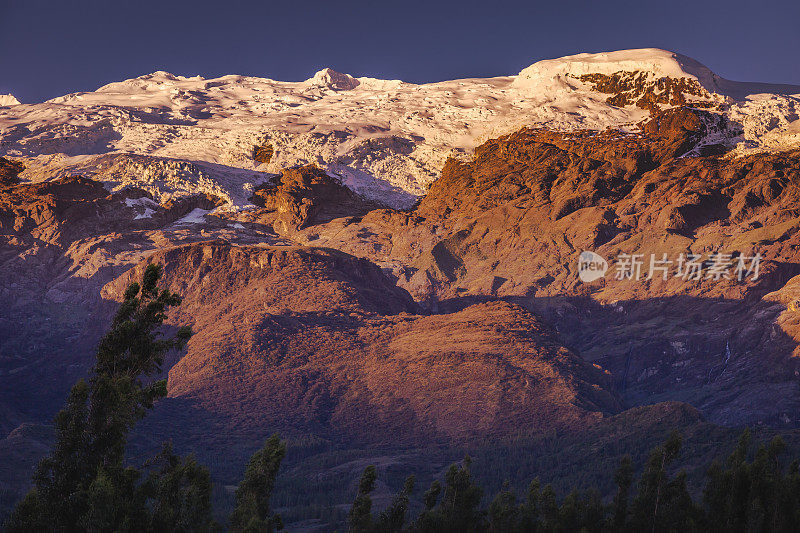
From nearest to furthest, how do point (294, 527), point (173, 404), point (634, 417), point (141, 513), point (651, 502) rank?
point (141, 513) → point (651, 502) → point (294, 527) → point (634, 417) → point (173, 404)

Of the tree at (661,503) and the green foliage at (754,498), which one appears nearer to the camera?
the green foliage at (754,498)

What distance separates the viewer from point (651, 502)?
74.9 m

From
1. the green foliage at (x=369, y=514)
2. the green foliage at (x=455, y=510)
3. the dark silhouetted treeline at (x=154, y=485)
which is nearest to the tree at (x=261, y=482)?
the dark silhouetted treeline at (x=154, y=485)

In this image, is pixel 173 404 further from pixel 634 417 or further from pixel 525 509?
pixel 525 509

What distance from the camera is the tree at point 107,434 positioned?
1678 inches

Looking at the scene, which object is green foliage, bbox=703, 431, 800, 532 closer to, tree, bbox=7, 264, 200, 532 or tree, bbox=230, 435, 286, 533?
tree, bbox=230, 435, 286, 533

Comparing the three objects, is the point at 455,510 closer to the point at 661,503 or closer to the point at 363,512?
the point at 363,512

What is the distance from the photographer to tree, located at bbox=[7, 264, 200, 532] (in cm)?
4262

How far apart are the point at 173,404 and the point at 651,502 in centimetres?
12491

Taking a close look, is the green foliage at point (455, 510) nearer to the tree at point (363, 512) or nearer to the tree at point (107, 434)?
the tree at point (363, 512)

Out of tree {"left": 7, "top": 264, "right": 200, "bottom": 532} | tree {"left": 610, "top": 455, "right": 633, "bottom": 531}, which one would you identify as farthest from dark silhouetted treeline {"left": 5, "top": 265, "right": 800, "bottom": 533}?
tree {"left": 610, "top": 455, "right": 633, "bottom": 531}

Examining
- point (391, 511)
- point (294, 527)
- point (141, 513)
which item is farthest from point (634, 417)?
point (141, 513)

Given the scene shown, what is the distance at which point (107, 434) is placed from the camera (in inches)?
1735

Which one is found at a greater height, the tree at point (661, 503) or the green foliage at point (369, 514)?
the tree at point (661, 503)
